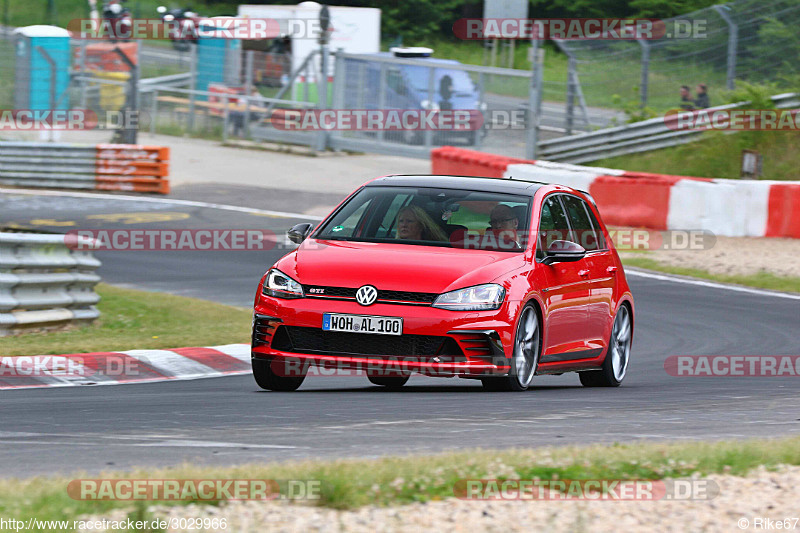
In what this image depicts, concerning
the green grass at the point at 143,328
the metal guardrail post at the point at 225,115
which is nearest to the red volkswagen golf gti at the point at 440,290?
the green grass at the point at 143,328

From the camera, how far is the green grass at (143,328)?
404 inches

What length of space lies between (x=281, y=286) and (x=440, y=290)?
3.31ft

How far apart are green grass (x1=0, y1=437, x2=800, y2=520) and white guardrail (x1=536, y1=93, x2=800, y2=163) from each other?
18.2 m

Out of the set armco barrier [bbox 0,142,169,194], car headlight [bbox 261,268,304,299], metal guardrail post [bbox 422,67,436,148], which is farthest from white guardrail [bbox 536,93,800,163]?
car headlight [bbox 261,268,304,299]

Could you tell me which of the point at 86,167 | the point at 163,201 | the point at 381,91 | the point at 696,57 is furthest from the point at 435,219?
the point at 381,91

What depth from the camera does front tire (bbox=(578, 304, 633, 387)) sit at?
10.0m

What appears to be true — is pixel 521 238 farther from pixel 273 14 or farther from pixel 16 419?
pixel 273 14

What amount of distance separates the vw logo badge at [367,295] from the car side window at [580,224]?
2.25m

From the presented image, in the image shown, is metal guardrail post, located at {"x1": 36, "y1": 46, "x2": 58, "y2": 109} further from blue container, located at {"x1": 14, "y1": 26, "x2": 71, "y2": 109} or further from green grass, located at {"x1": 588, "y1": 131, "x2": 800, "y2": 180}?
green grass, located at {"x1": 588, "y1": 131, "x2": 800, "y2": 180}

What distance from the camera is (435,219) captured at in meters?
8.95

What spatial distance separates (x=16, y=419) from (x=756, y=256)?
12925 millimetres

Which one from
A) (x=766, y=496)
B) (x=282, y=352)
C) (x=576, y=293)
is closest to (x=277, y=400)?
(x=282, y=352)

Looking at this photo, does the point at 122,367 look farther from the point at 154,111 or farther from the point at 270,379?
the point at 154,111

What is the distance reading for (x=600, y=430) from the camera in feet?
Answer: 22.8
